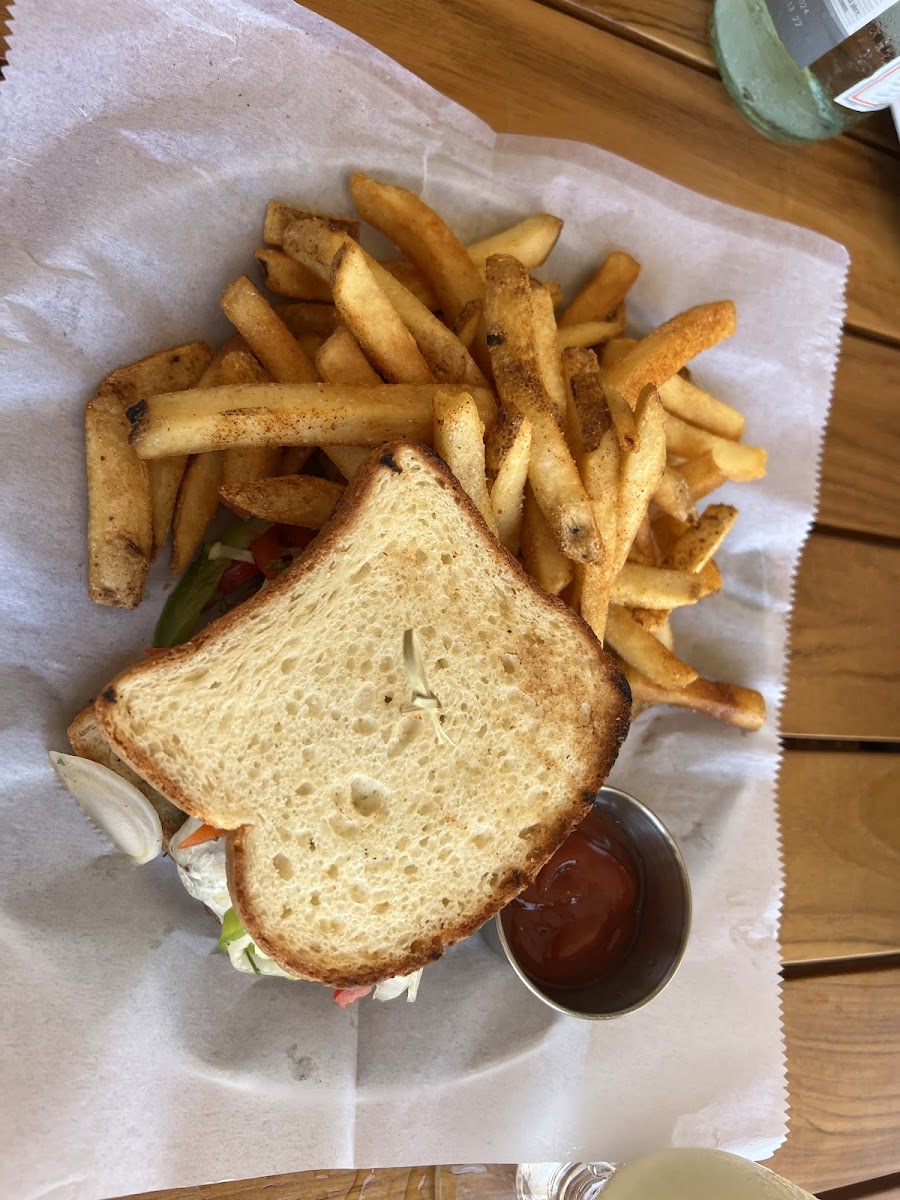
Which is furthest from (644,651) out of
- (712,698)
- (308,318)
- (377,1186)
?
(377,1186)

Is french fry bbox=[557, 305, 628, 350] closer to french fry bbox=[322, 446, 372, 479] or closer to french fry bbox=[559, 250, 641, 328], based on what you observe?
french fry bbox=[559, 250, 641, 328]

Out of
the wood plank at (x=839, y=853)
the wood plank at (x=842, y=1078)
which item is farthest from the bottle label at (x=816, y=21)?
the wood plank at (x=842, y=1078)

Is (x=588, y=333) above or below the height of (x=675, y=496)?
above

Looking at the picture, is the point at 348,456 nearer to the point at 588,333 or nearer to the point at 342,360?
the point at 342,360

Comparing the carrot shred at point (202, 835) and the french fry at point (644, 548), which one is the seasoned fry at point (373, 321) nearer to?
the french fry at point (644, 548)

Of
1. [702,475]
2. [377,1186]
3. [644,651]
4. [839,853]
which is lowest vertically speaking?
[377,1186]

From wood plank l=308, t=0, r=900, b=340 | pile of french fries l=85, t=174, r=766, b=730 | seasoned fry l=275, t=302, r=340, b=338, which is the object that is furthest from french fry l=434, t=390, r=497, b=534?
wood plank l=308, t=0, r=900, b=340
